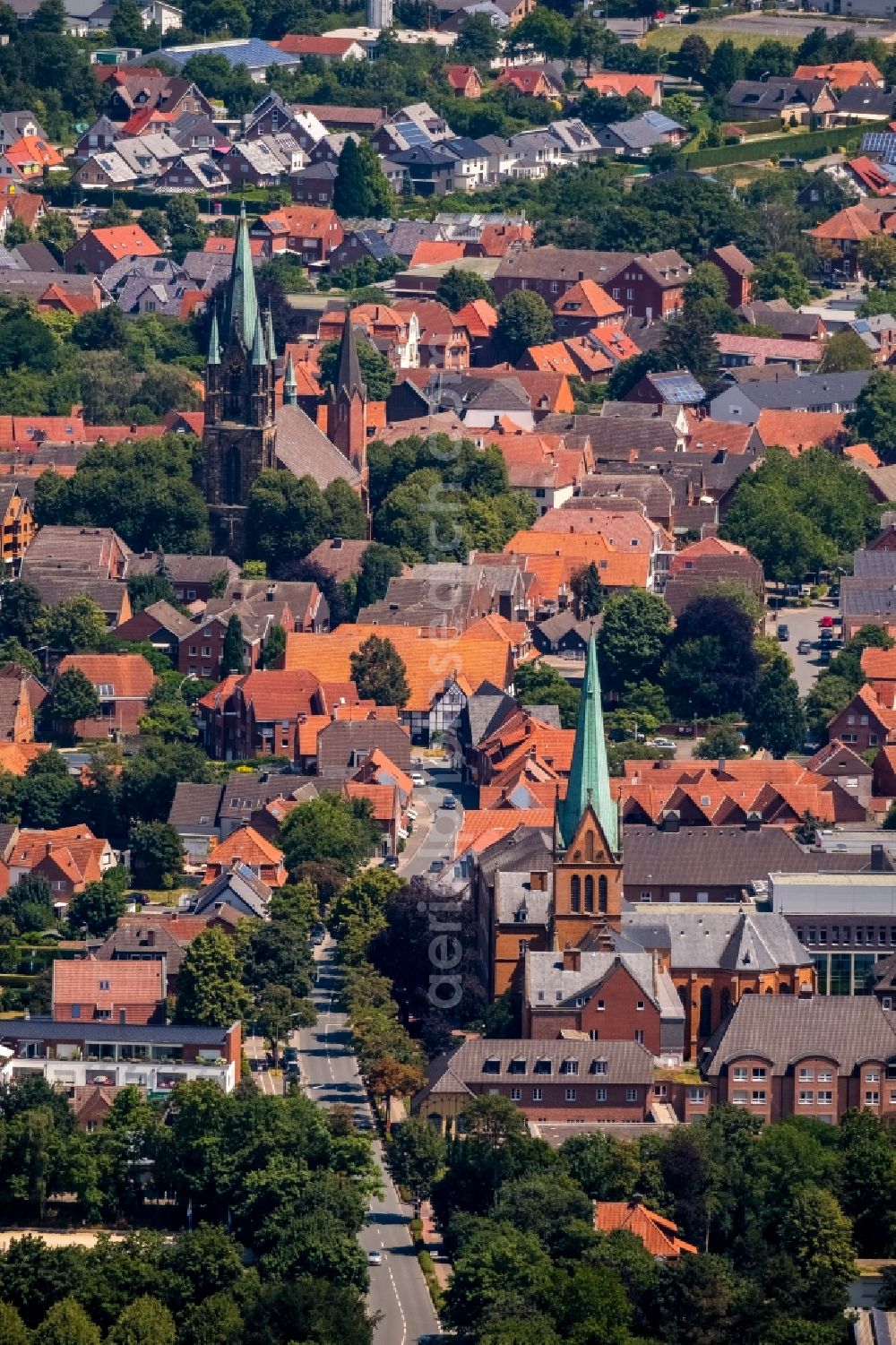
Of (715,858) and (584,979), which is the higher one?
(584,979)

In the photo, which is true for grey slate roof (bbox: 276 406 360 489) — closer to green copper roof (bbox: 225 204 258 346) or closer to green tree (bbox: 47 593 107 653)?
green copper roof (bbox: 225 204 258 346)

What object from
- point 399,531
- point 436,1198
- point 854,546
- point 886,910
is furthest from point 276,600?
point 436,1198

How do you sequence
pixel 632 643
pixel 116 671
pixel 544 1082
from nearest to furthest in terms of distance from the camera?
pixel 544 1082 < pixel 116 671 < pixel 632 643

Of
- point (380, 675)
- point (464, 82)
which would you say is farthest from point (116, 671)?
point (464, 82)

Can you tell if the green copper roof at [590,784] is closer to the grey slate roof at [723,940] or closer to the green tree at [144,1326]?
the grey slate roof at [723,940]

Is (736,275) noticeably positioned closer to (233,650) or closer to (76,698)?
(233,650)

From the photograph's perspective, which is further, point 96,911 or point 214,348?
point 214,348

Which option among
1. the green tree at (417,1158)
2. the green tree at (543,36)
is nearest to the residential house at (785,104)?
the green tree at (543,36)
